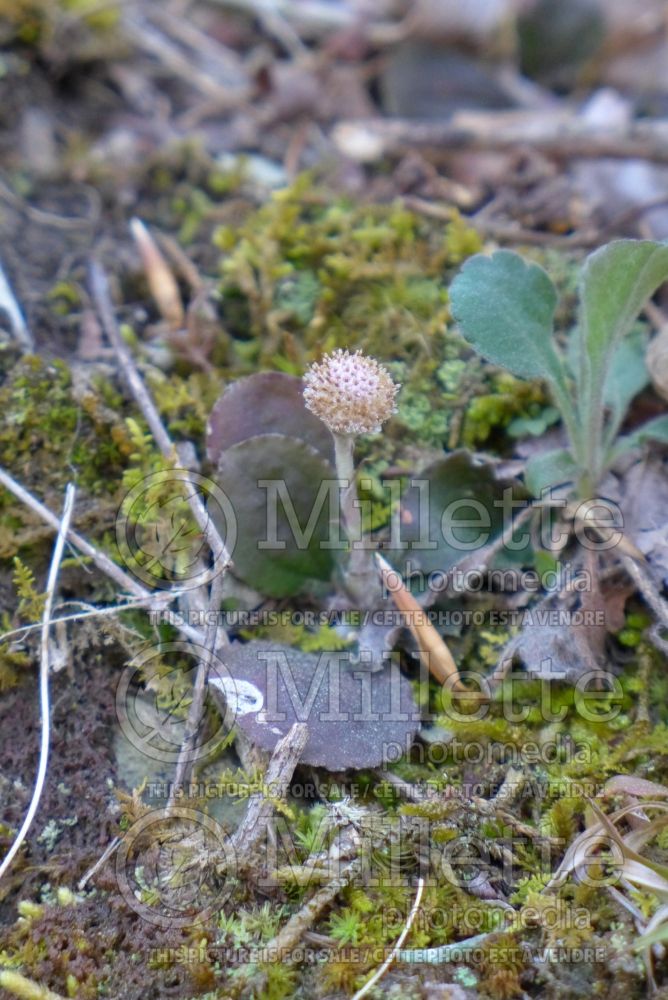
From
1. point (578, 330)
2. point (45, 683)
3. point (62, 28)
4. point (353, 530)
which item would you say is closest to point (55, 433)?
point (45, 683)

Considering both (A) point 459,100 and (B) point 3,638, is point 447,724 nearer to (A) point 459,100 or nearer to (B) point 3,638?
(B) point 3,638

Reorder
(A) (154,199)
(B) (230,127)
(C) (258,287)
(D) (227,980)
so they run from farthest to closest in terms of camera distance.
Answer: (B) (230,127) → (A) (154,199) → (C) (258,287) → (D) (227,980)

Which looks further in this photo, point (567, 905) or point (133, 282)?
point (133, 282)

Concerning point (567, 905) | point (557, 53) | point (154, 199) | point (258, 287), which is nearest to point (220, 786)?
point (567, 905)

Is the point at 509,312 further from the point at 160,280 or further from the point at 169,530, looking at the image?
the point at 160,280

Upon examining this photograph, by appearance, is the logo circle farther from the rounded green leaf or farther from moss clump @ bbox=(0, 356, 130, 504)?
the rounded green leaf

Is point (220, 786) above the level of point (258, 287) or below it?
below

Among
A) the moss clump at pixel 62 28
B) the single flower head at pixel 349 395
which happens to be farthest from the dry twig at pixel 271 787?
the moss clump at pixel 62 28

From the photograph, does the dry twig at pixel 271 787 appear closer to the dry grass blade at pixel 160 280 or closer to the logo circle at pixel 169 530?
the logo circle at pixel 169 530
